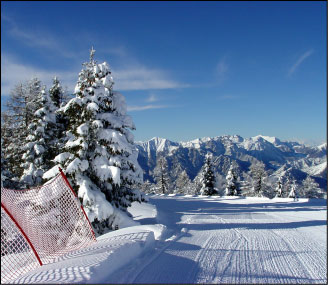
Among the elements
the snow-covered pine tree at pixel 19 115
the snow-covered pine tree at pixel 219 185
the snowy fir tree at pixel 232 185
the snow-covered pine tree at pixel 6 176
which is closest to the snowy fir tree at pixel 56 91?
the snow-covered pine tree at pixel 19 115

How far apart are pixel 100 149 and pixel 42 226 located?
4.36 m

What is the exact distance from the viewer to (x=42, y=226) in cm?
686

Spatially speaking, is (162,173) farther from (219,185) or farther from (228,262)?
(228,262)

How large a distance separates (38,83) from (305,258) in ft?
73.0

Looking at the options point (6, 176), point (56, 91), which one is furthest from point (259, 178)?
point (6, 176)

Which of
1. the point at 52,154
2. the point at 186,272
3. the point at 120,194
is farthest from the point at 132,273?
the point at 52,154

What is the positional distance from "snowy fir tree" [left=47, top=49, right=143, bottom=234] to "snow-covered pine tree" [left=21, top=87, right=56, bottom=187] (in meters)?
6.81

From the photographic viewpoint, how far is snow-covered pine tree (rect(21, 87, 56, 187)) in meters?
17.1

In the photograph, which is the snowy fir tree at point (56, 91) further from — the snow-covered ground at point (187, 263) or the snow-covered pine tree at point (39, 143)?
the snow-covered ground at point (187, 263)

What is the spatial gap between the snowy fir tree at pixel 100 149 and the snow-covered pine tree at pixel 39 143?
6.81 metres

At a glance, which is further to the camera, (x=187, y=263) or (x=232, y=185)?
(x=232, y=185)

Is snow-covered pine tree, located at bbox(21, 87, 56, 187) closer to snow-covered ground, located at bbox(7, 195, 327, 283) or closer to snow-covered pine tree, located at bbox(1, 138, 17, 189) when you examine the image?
snow-covered pine tree, located at bbox(1, 138, 17, 189)

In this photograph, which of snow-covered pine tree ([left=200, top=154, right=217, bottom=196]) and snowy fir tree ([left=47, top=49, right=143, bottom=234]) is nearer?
snowy fir tree ([left=47, top=49, right=143, bottom=234])

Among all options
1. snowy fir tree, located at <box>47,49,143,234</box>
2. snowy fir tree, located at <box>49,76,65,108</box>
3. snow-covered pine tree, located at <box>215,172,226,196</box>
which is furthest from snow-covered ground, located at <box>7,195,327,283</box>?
snow-covered pine tree, located at <box>215,172,226,196</box>
